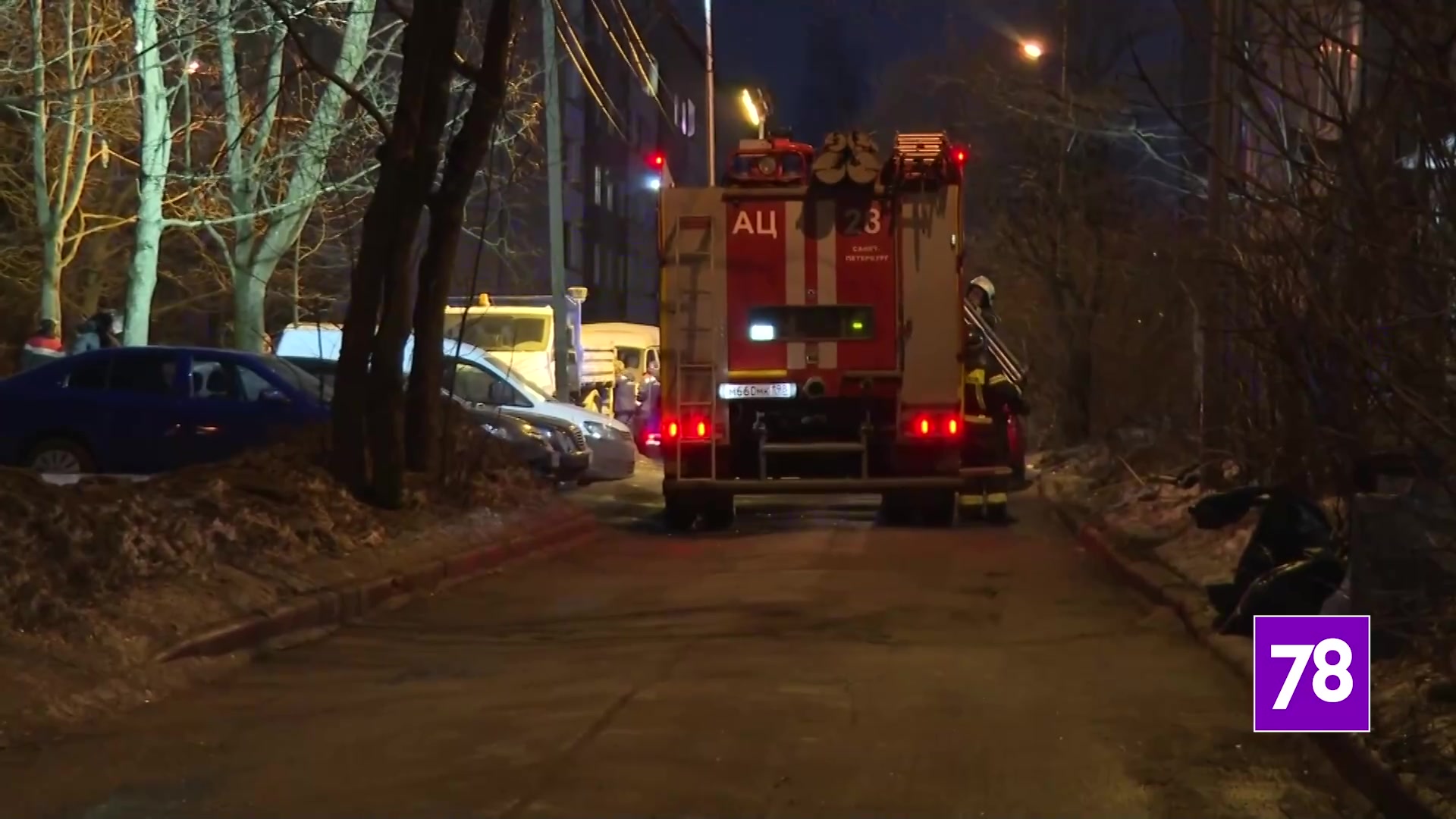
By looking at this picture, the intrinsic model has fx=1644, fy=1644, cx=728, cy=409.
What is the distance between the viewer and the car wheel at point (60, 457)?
52.7ft

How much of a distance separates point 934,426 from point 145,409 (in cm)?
764

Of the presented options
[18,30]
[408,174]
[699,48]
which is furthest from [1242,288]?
[699,48]

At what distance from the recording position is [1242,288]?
10844 mm

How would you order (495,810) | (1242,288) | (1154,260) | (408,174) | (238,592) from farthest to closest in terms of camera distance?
(1154,260)
(408,174)
(1242,288)
(238,592)
(495,810)

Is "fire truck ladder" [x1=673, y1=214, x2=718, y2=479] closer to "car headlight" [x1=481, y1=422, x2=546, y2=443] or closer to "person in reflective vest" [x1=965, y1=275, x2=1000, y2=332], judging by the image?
"car headlight" [x1=481, y1=422, x2=546, y2=443]

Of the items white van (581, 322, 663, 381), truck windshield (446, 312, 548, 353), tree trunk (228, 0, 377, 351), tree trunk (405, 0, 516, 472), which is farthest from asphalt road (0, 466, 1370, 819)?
white van (581, 322, 663, 381)

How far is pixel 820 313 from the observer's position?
1587 cm

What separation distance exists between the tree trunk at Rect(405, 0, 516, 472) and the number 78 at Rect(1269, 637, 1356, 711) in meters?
8.44

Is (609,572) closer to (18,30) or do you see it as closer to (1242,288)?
(1242,288)

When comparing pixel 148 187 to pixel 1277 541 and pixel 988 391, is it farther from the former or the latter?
pixel 1277 541

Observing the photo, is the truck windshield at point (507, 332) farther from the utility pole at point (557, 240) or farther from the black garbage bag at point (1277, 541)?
the black garbage bag at point (1277, 541)

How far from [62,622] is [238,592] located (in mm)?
1553

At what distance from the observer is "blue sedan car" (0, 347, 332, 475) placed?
1591cm

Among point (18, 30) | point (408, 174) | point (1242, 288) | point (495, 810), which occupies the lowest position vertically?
point (495, 810)
